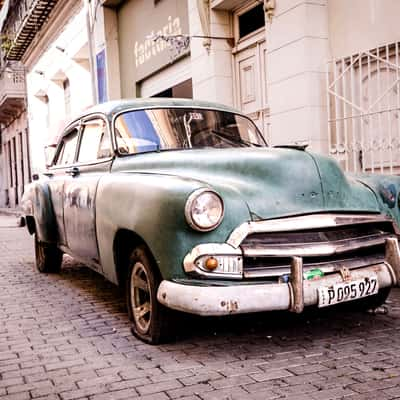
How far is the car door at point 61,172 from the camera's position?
5.67 metres

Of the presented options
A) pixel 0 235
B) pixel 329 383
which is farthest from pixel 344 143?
pixel 0 235

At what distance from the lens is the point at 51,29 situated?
20344 millimetres

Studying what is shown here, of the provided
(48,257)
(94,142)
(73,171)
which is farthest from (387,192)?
(48,257)

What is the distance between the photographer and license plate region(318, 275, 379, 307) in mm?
3379

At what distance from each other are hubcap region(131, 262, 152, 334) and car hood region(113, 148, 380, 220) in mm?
728

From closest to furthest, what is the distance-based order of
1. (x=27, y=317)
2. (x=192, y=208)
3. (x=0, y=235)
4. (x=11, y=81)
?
(x=192, y=208) < (x=27, y=317) < (x=0, y=235) < (x=11, y=81)

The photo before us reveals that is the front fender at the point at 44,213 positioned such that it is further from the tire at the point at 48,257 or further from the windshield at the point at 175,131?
the windshield at the point at 175,131

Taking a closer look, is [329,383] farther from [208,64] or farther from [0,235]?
[0,235]

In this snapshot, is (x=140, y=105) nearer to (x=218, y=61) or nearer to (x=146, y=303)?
(x=146, y=303)

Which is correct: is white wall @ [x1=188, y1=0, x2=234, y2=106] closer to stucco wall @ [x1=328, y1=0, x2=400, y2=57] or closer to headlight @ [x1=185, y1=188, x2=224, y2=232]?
stucco wall @ [x1=328, y1=0, x2=400, y2=57]

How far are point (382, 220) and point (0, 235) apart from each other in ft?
36.6

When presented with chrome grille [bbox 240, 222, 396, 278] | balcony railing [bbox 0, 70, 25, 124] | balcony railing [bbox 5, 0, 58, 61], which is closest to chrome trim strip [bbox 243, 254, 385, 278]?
chrome grille [bbox 240, 222, 396, 278]

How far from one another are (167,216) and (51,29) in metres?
18.8

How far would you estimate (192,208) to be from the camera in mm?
3287
